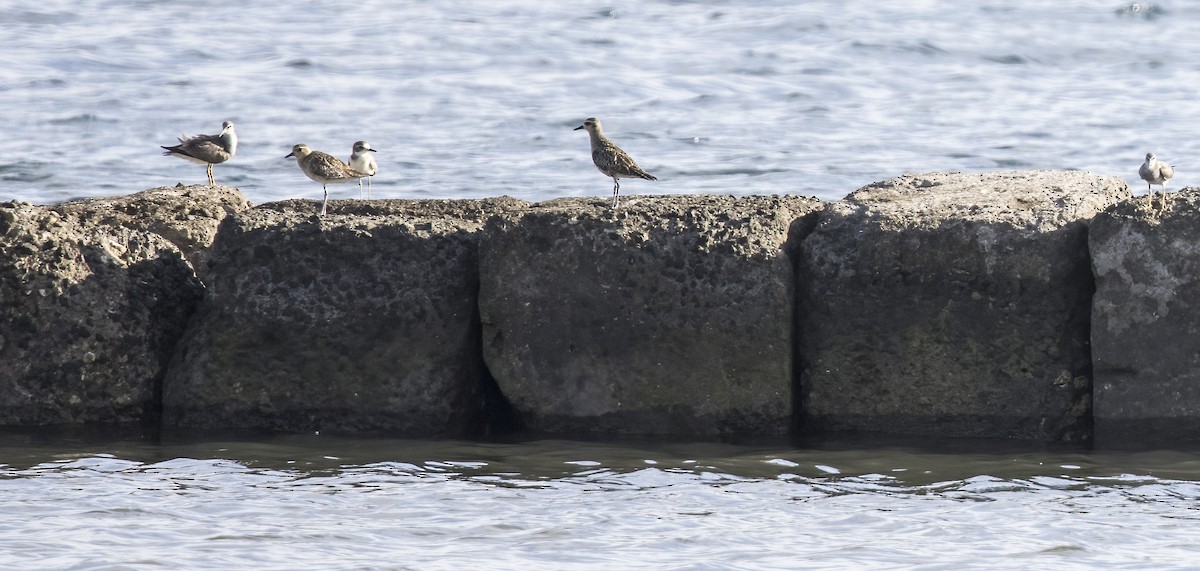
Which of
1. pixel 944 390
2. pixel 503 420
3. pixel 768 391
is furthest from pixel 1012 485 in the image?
pixel 503 420

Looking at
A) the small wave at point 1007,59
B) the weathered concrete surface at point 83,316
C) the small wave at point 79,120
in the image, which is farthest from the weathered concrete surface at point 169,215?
the small wave at point 1007,59

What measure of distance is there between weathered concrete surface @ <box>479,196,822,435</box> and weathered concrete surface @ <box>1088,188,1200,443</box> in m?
1.20

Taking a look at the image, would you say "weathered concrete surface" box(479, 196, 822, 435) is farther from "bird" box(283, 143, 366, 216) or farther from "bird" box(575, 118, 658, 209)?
"bird" box(283, 143, 366, 216)

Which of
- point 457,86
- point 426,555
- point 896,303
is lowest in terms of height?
point 426,555

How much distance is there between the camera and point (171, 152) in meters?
10.4

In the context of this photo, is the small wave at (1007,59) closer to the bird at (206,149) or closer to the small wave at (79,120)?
the small wave at (79,120)

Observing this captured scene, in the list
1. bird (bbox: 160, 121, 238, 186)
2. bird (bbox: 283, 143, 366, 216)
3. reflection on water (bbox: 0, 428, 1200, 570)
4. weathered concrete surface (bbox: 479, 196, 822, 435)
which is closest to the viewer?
reflection on water (bbox: 0, 428, 1200, 570)

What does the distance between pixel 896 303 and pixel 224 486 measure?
105 inches

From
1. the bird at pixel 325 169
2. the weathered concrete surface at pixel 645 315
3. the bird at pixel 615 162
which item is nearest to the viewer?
the weathered concrete surface at pixel 645 315

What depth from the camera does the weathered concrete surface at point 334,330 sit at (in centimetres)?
652

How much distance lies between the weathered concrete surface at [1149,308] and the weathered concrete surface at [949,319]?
13 centimetres

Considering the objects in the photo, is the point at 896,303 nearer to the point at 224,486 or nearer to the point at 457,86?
the point at 224,486

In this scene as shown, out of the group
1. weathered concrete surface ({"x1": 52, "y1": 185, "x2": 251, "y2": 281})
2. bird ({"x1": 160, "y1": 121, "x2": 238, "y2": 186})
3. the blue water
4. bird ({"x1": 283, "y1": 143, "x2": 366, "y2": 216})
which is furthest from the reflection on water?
bird ({"x1": 160, "y1": 121, "x2": 238, "y2": 186})

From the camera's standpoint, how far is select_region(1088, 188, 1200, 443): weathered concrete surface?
6.09 m
